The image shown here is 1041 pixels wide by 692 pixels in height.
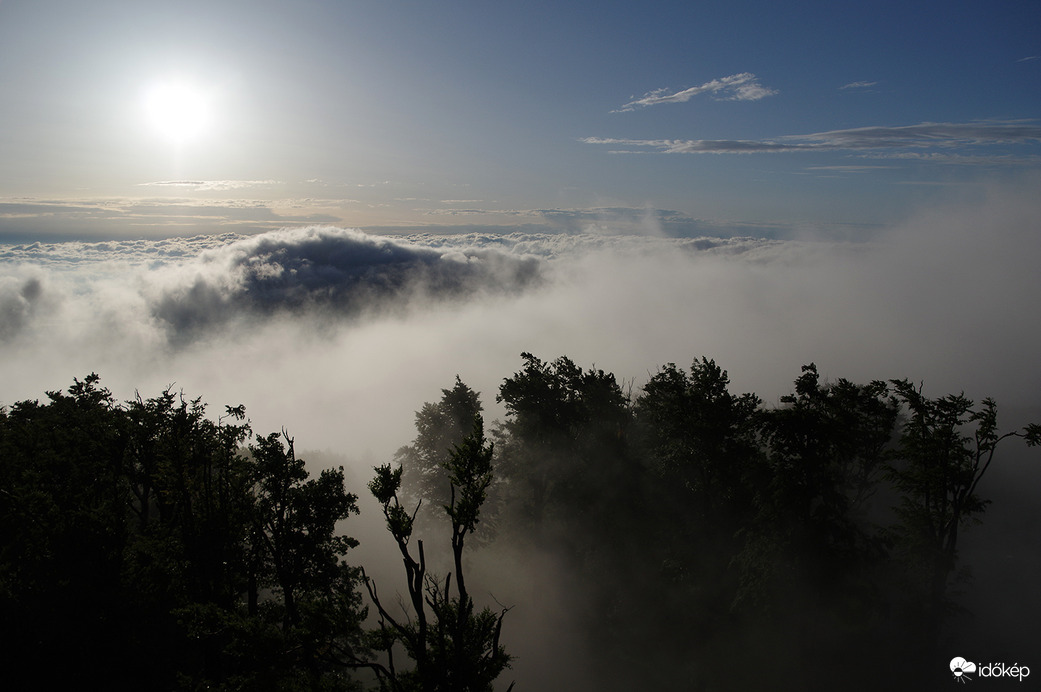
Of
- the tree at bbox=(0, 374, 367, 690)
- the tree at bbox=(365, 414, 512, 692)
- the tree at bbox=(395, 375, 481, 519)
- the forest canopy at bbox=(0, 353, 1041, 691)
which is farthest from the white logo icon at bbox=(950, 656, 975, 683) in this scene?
the tree at bbox=(395, 375, 481, 519)

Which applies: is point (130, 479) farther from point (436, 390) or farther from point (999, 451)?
point (436, 390)

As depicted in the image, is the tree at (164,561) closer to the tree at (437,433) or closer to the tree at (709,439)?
the tree at (709,439)

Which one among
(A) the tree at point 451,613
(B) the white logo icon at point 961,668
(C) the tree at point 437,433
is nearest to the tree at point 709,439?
(B) the white logo icon at point 961,668

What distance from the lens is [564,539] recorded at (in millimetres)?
35625

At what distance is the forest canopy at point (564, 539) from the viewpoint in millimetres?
15805

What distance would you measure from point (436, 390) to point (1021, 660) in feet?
517

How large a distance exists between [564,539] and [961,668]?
21249mm

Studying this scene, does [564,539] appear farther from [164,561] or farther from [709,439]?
[164,561]

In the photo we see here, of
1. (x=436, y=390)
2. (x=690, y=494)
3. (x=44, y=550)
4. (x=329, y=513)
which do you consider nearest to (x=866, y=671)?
(x=690, y=494)

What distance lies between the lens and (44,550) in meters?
20.0

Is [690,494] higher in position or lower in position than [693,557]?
higher

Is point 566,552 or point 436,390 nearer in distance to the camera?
point 566,552

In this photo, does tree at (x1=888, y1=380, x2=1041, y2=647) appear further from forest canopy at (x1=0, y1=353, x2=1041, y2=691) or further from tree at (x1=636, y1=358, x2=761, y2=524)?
tree at (x1=636, y1=358, x2=761, y2=524)

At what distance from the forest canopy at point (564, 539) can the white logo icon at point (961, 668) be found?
141 inches
